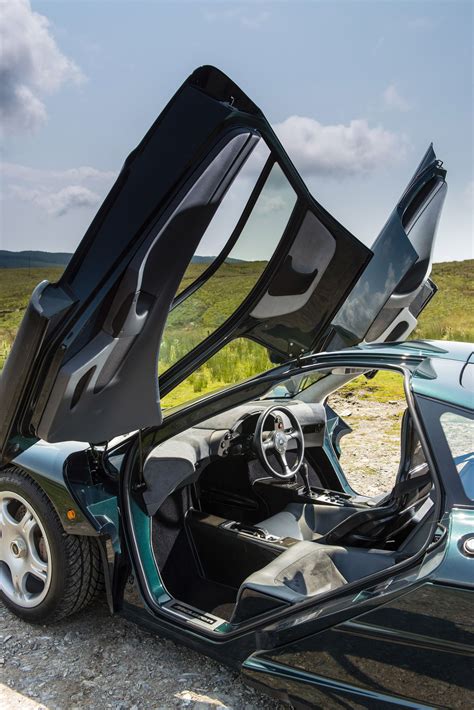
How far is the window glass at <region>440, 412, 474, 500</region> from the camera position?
2250 mm

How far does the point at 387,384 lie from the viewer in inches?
396

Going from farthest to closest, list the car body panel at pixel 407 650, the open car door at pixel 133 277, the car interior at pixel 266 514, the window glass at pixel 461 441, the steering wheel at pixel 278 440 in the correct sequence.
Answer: the steering wheel at pixel 278 440, the car interior at pixel 266 514, the open car door at pixel 133 277, the window glass at pixel 461 441, the car body panel at pixel 407 650

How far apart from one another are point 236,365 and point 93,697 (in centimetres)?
167

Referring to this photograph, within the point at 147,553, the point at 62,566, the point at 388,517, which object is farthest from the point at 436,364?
the point at 62,566

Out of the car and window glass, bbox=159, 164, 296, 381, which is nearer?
the car

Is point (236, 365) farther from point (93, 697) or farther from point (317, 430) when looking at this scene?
point (93, 697)

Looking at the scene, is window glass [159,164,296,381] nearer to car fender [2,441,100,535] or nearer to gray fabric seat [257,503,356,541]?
car fender [2,441,100,535]

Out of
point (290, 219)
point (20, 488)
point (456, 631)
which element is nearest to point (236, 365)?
point (290, 219)

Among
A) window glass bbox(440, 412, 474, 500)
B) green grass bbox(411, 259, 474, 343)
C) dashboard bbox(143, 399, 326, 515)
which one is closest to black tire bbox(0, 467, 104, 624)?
dashboard bbox(143, 399, 326, 515)

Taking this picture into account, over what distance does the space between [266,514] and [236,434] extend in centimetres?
51

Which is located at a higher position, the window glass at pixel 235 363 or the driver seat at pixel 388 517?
the window glass at pixel 235 363

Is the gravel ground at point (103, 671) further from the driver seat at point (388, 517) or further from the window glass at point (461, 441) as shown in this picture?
the window glass at point (461, 441)

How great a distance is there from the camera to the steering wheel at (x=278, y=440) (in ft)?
11.9

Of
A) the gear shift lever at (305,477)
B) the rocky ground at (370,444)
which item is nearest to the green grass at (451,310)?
the rocky ground at (370,444)
